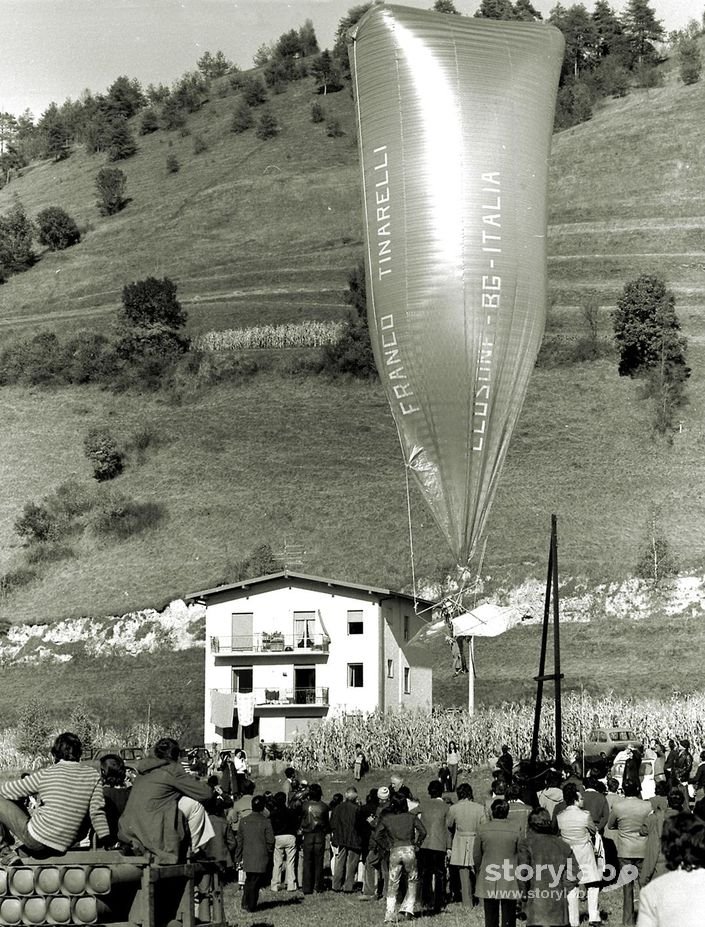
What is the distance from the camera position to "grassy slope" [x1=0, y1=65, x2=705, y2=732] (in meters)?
72.6

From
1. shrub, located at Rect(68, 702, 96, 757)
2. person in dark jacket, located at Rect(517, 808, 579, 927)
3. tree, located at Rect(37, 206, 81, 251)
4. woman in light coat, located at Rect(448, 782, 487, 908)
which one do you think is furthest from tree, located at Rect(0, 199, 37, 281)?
person in dark jacket, located at Rect(517, 808, 579, 927)

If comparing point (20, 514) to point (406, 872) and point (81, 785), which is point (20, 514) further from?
point (81, 785)

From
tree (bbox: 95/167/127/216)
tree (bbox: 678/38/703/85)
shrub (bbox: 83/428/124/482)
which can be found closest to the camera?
shrub (bbox: 83/428/124/482)

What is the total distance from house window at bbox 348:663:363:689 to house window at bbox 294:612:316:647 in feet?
5.57

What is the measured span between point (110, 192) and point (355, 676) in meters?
88.9

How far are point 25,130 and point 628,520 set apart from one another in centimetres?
12640

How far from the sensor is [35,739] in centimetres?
5281

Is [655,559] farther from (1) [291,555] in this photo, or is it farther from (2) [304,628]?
(2) [304,628]

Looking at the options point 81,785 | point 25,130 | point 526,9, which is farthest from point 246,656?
point 25,130

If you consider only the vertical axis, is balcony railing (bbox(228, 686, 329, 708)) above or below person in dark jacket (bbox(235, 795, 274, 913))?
below

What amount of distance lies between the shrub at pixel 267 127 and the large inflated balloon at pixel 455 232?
4679 inches

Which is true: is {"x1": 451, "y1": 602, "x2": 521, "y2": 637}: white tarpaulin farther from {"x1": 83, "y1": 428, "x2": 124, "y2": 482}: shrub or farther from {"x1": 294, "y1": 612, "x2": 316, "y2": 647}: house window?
{"x1": 83, "y1": 428, "x2": 124, "y2": 482}: shrub

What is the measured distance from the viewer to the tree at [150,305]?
104 m

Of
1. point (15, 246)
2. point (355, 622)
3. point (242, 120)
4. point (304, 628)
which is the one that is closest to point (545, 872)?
point (355, 622)
